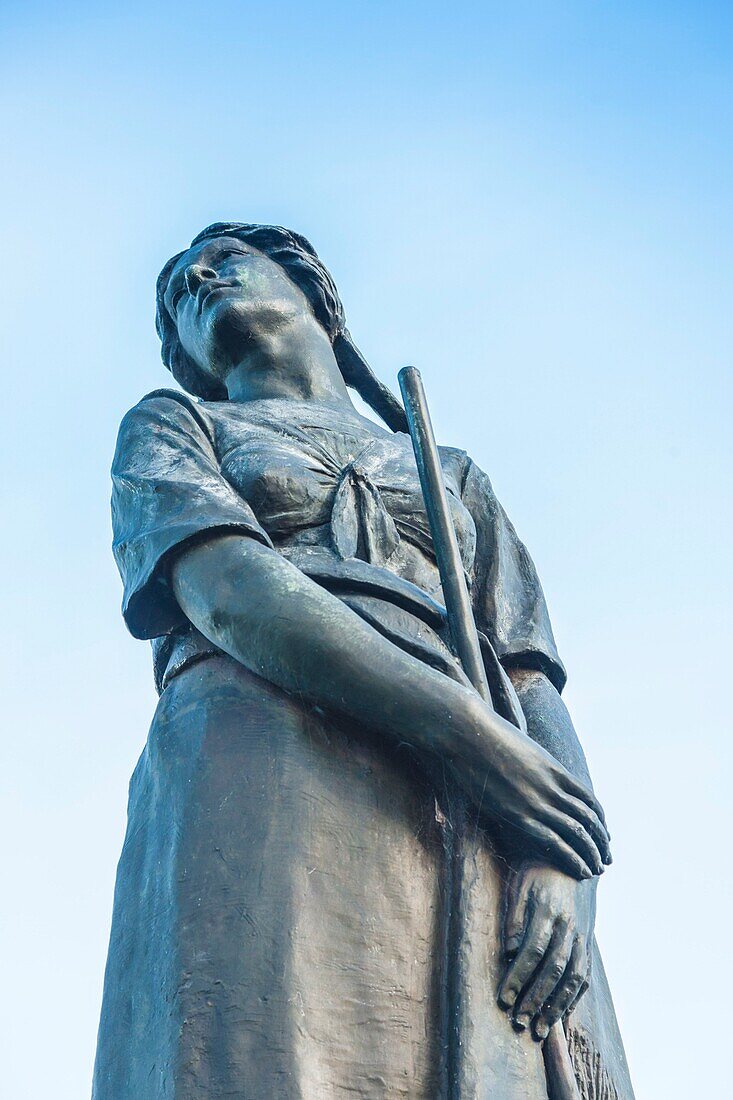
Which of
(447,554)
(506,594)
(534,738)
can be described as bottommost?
(534,738)

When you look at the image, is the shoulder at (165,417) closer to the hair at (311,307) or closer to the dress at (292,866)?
the dress at (292,866)

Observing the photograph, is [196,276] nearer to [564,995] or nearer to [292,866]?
[292,866]

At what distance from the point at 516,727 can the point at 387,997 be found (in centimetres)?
92

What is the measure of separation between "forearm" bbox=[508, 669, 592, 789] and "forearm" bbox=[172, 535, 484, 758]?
0.77 meters

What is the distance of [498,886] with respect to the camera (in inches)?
197

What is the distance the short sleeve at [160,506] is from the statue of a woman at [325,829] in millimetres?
11

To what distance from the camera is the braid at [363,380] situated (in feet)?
24.4

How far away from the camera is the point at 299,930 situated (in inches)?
186

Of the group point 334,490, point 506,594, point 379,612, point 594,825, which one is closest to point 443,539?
point 379,612

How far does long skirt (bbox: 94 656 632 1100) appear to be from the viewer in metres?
4.57

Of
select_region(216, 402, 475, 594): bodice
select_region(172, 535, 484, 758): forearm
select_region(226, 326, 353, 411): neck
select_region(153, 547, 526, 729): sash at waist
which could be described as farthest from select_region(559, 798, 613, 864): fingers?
select_region(226, 326, 353, 411): neck

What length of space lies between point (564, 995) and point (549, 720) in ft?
3.77

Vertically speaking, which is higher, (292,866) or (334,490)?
(334,490)

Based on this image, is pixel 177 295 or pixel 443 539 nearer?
pixel 443 539
